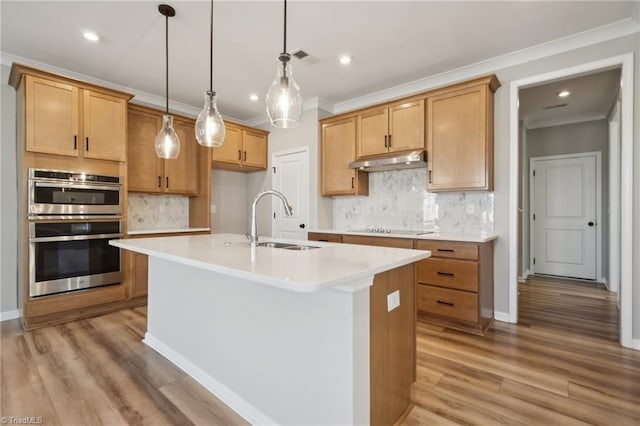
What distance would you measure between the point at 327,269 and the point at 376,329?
432 mm

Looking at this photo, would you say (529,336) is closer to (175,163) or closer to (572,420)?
(572,420)

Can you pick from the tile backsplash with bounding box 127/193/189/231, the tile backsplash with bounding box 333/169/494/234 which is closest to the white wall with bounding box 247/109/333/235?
the tile backsplash with bounding box 333/169/494/234

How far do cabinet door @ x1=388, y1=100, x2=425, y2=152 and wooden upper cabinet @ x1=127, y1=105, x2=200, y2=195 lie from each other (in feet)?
8.58

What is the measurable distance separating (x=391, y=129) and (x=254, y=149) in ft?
7.22

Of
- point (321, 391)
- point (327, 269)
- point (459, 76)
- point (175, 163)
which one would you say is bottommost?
point (321, 391)

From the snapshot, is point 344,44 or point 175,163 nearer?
point 344,44

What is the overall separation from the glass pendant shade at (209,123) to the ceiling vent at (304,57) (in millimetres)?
1231

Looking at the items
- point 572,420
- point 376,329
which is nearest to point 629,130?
point 572,420

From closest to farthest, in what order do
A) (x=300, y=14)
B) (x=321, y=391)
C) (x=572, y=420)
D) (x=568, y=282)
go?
(x=321, y=391), (x=572, y=420), (x=300, y=14), (x=568, y=282)

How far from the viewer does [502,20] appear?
2508 millimetres

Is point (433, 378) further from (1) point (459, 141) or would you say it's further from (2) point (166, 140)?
(2) point (166, 140)

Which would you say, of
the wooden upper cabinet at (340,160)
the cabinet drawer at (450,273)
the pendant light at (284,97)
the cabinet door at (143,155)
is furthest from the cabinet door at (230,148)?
the cabinet drawer at (450,273)

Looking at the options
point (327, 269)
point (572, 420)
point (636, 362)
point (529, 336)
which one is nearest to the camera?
point (327, 269)

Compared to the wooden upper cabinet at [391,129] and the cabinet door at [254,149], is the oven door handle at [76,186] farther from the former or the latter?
the wooden upper cabinet at [391,129]
